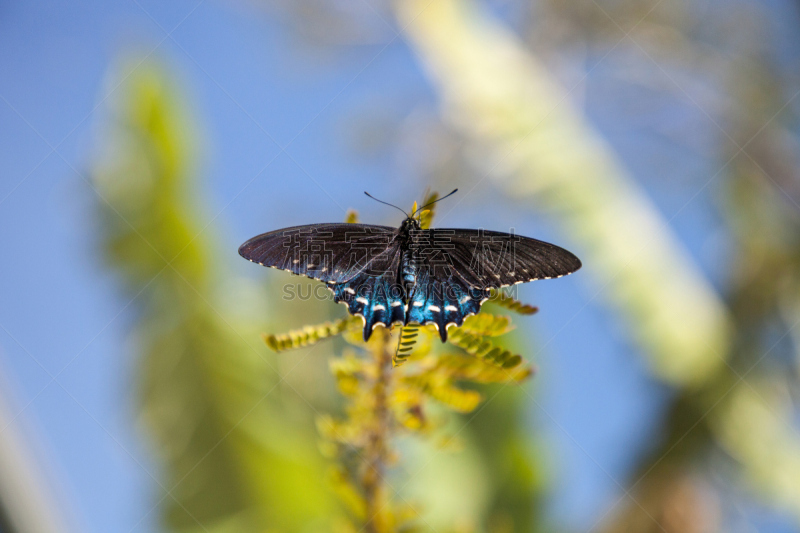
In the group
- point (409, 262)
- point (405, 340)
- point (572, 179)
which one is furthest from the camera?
point (572, 179)

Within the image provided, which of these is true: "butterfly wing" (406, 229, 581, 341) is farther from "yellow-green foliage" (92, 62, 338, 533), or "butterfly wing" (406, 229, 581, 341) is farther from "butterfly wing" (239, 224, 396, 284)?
"yellow-green foliage" (92, 62, 338, 533)

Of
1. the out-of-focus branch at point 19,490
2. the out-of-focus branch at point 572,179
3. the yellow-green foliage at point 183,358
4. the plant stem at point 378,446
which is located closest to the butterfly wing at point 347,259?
the plant stem at point 378,446

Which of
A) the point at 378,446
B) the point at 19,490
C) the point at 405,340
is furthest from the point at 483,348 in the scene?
the point at 19,490

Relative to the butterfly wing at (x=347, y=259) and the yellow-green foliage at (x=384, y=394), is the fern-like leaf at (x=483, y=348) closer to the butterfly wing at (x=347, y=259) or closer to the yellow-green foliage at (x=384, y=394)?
the yellow-green foliage at (x=384, y=394)

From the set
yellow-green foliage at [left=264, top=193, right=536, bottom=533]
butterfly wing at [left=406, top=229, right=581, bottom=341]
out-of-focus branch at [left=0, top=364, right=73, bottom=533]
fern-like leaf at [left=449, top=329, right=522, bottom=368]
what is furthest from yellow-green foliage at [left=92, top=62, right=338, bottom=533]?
fern-like leaf at [left=449, top=329, right=522, bottom=368]

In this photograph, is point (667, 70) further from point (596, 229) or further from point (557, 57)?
point (596, 229)

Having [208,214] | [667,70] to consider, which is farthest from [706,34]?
[208,214]

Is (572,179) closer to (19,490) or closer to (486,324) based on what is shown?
(486,324)
